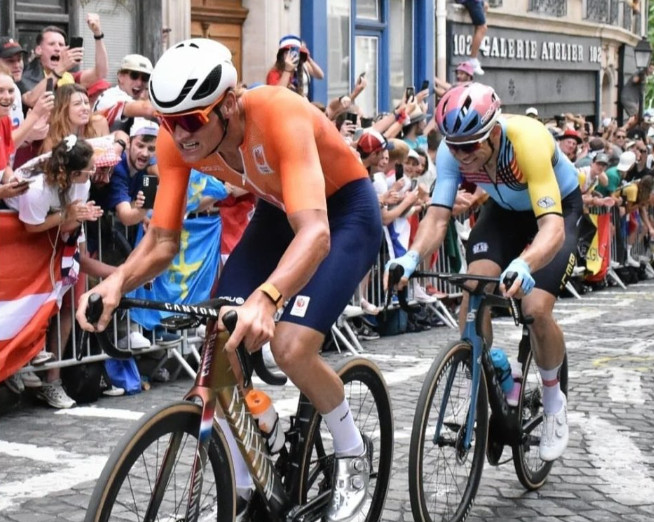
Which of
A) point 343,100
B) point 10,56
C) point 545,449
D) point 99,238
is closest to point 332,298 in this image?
point 545,449

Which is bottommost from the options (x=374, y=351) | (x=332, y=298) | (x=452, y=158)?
(x=374, y=351)

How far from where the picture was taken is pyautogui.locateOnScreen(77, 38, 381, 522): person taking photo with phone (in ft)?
13.9

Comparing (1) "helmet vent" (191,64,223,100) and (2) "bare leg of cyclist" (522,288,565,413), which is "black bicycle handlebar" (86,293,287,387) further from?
(2) "bare leg of cyclist" (522,288,565,413)

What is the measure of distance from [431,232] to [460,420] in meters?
0.88

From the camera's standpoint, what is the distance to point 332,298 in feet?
15.8

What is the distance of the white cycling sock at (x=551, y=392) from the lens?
6578mm

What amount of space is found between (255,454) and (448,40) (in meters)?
19.4

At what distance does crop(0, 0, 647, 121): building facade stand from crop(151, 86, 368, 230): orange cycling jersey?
8.87 m

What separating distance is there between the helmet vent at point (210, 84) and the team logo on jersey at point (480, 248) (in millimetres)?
2448

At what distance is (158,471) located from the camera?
4.05 m

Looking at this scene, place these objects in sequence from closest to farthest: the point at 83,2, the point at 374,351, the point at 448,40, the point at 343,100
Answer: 1. the point at 374,351
2. the point at 343,100
3. the point at 83,2
4. the point at 448,40

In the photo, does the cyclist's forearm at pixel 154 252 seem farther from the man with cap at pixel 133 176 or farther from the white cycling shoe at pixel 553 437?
the man with cap at pixel 133 176

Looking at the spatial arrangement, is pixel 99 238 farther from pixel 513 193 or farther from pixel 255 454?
pixel 255 454

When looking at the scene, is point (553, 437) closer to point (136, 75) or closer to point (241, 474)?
point (241, 474)
